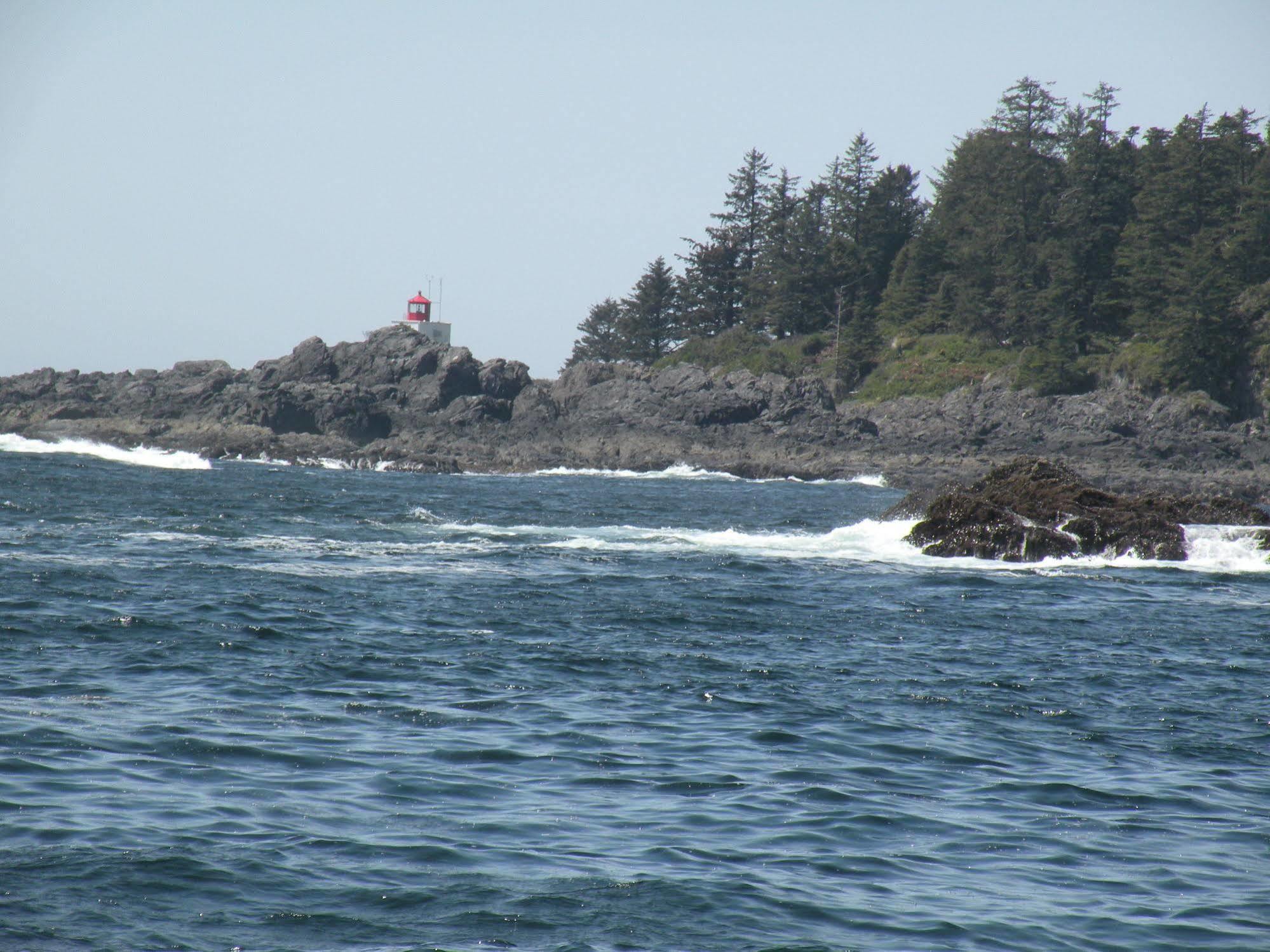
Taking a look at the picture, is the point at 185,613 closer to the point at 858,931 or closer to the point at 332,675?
the point at 332,675

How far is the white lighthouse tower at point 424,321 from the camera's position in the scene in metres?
99.8

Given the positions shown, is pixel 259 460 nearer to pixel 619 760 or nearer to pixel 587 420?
pixel 587 420

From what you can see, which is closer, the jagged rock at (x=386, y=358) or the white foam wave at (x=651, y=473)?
the white foam wave at (x=651, y=473)

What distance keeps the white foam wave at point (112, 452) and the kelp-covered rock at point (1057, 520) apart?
41.9m

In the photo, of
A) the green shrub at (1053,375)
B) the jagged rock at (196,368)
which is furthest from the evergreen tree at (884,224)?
the jagged rock at (196,368)

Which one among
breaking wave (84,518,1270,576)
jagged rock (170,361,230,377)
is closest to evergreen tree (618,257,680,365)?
jagged rock (170,361,230,377)

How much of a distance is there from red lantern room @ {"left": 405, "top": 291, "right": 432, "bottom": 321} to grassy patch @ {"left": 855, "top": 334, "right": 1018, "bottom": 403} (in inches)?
1414

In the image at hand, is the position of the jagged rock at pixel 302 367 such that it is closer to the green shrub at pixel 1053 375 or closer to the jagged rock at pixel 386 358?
the jagged rock at pixel 386 358

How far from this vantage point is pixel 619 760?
11.3m

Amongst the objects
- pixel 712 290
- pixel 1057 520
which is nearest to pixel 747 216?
pixel 712 290

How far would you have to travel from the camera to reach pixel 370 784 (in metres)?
10.1

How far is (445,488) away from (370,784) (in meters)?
44.6

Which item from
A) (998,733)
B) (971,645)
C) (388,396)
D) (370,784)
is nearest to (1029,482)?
(971,645)

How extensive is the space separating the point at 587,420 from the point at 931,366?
2658cm
